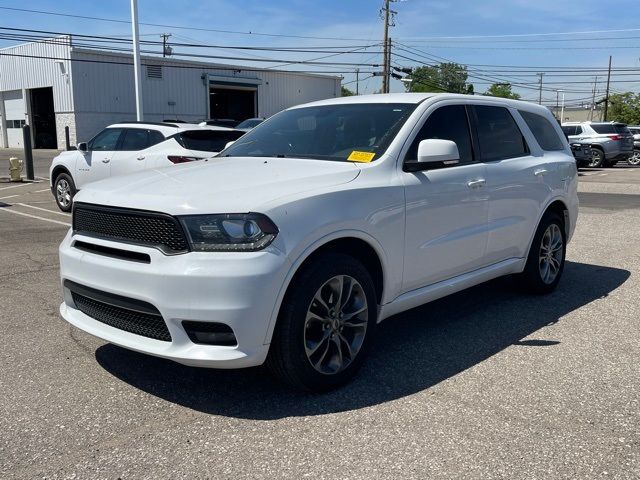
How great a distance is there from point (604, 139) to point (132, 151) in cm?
2116

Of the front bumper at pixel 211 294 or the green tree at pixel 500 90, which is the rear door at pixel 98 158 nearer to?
the front bumper at pixel 211 294

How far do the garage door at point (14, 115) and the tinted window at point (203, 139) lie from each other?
37.5m

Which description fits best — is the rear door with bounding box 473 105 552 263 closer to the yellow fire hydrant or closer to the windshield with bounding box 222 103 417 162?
the windshield with bounding box 222 103 417 162

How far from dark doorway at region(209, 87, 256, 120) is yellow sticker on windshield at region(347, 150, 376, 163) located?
42.5m

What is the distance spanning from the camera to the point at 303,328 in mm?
3473

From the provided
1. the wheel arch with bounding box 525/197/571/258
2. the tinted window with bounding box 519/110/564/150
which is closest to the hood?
the wheel arch with bounding box 525/197/571/258

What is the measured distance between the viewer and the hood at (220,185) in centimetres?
336

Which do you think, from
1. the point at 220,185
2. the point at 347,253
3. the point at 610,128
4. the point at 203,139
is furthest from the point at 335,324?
the point at 610,128

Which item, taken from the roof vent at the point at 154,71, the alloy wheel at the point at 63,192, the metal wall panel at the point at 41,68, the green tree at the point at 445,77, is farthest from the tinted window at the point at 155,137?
the green tree at the point at 445,77

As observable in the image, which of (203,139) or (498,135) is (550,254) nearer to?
(498,135)

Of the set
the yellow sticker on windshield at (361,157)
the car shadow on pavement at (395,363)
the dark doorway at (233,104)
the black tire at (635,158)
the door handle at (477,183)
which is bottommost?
the car shadow on pavement at (395,363)

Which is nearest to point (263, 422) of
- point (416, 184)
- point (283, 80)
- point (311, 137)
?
point (416, 184)

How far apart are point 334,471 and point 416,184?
6.71 feet

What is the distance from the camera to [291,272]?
336cm
